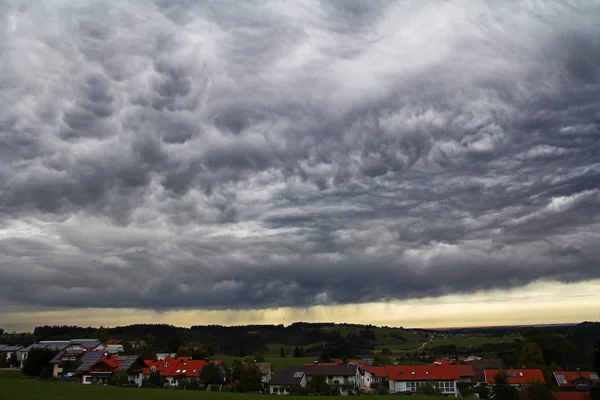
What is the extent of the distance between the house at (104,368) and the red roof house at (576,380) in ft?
281

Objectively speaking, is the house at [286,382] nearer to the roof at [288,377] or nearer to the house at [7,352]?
the roof at [288,377]

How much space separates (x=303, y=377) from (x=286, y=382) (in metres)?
4.30

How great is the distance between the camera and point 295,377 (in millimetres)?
107938

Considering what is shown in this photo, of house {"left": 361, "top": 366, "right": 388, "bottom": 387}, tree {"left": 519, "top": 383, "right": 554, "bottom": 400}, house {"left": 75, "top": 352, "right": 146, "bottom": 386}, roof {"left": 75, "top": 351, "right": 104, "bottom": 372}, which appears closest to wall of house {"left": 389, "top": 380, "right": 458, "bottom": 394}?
house {"left": 361, "top": 366, "right": 388, "bottom": 387}

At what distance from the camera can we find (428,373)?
106000 millimetres

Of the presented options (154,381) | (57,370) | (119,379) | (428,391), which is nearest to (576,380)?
(428,391)

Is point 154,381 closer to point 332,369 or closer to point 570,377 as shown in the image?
point 332,369

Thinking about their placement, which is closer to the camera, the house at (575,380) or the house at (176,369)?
the house at (575,380)

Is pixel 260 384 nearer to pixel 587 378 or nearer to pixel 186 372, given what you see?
pixel 186 372

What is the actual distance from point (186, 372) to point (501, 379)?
66884 mm

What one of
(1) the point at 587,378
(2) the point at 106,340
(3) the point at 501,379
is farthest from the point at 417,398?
(2) the point at 106,340

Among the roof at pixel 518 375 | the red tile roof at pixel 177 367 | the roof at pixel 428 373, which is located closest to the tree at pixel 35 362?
the red tile roof at pixel 177 367

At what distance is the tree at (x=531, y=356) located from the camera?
401 ft

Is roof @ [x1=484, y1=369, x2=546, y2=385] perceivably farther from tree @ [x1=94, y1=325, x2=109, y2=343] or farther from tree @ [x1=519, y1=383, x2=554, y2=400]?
tree @ [x1=94, y1=325, x2=109, y2=343]
